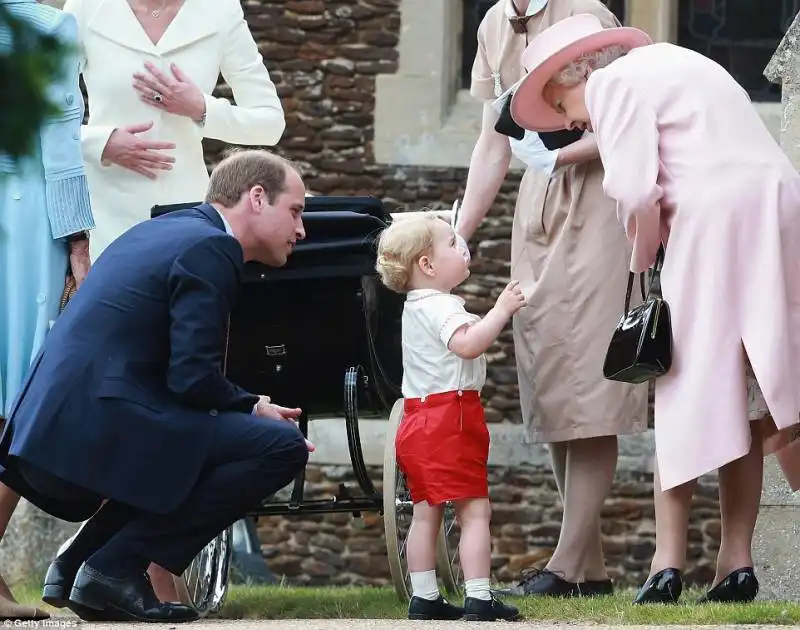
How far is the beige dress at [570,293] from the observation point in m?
5.42

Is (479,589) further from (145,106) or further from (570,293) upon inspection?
(145,106)


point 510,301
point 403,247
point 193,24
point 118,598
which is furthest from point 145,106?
point 118,598

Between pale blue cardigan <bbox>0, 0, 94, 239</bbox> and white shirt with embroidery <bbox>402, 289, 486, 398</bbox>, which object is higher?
pale blue cardigan <bbox>0, 0, 94, 239</bbox>

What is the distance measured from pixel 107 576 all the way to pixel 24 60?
259 cm

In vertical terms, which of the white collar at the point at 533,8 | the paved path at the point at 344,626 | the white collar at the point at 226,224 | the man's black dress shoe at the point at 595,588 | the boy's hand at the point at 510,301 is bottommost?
the man's black dress shoe at the point at 595,588

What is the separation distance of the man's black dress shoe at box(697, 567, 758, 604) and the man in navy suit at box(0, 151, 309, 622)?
1.30 metres

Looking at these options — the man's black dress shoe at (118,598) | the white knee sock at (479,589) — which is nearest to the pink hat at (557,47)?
the white knee sock at (479,589)

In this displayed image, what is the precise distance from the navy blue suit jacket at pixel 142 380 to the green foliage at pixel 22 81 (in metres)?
2.33

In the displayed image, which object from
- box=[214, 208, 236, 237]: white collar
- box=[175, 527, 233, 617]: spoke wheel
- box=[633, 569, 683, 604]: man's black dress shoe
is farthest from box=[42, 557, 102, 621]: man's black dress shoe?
box=[633, 569, 683, 604]: man's black dress shoe

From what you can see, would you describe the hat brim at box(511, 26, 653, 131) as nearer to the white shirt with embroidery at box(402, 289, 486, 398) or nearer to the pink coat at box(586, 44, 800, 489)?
the pink coat at box(586, 44, 800, 489)

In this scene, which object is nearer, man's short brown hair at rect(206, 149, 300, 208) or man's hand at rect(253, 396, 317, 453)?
man's hand at rect(253, 396, 317, 453)

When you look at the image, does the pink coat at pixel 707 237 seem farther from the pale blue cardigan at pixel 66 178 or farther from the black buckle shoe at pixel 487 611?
the pale blue cardigan at pixel 66 178

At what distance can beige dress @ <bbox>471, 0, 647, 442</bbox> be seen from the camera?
5.42 meters

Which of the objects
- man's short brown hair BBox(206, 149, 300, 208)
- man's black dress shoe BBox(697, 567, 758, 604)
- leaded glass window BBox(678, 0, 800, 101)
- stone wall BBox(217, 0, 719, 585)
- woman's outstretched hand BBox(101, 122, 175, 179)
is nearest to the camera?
man's short brown hair BBox(206, 149, 300, 208)
